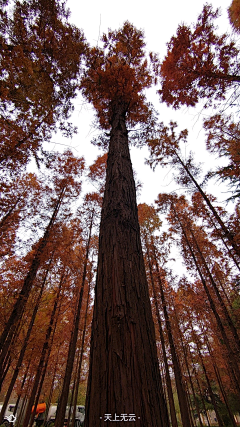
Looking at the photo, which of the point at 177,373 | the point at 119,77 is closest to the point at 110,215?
the point at 119,77

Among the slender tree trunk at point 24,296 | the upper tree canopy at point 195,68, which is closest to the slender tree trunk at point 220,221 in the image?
the upper tree canopy at point 195,68

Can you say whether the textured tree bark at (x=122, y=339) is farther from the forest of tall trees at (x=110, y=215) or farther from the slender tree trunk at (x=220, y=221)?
the slender tree trunk at (x=220, y=221)

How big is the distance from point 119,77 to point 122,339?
5.09 m

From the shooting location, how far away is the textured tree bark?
856 mm

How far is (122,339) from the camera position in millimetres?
1027

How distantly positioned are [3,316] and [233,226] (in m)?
8.92

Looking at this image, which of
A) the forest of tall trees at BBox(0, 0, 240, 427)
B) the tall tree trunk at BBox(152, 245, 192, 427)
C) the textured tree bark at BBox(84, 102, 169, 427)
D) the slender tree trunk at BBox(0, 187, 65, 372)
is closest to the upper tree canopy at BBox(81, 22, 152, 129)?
the forest of tall trees at BBox(0, 0, 240, 427)

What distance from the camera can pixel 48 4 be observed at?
3.90 m

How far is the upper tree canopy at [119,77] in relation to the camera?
4.16 m

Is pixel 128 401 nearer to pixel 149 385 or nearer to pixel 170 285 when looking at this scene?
pixel 149 385

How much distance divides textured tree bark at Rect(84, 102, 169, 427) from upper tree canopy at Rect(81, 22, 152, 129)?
10.3 feet

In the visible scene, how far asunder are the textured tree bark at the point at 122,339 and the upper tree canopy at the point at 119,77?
313 centimetres

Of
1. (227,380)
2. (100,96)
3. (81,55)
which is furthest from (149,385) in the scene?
(227,380)

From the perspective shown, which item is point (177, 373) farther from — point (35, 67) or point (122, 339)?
point (35, 67)
